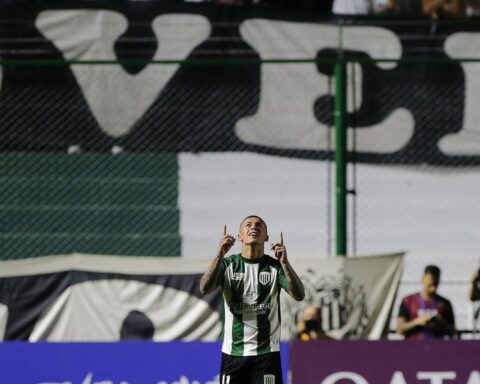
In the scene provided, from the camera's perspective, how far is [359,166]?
11.6 m

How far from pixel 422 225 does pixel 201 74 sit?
2.81 m

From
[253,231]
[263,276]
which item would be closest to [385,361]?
[263,276]

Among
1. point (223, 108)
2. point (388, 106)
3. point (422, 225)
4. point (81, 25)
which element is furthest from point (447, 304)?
point (81, 25)

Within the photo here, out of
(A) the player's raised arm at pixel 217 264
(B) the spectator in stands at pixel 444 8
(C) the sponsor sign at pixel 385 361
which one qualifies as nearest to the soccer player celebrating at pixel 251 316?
(A) the player's raised arm at pixel 217 264

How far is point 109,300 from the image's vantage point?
11070 mm

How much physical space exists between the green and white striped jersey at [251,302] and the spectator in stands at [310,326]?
2.09 meters

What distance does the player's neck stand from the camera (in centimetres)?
827

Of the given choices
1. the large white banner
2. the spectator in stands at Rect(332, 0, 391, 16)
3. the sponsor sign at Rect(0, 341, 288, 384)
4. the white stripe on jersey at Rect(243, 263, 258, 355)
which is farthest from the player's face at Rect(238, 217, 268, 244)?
the spectator in stands at Rect(332, 0, 391, 16)

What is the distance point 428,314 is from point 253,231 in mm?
3140

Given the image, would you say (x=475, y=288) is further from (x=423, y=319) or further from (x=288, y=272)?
(x=288, y=272)

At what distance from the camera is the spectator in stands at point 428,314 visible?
34.7ft

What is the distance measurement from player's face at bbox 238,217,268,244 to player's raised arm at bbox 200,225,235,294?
13 centimetres

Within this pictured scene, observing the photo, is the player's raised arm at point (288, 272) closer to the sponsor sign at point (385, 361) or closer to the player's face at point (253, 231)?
the player's face at point (253, 231)

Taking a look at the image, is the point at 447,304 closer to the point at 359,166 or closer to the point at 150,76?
the point at 359,166
